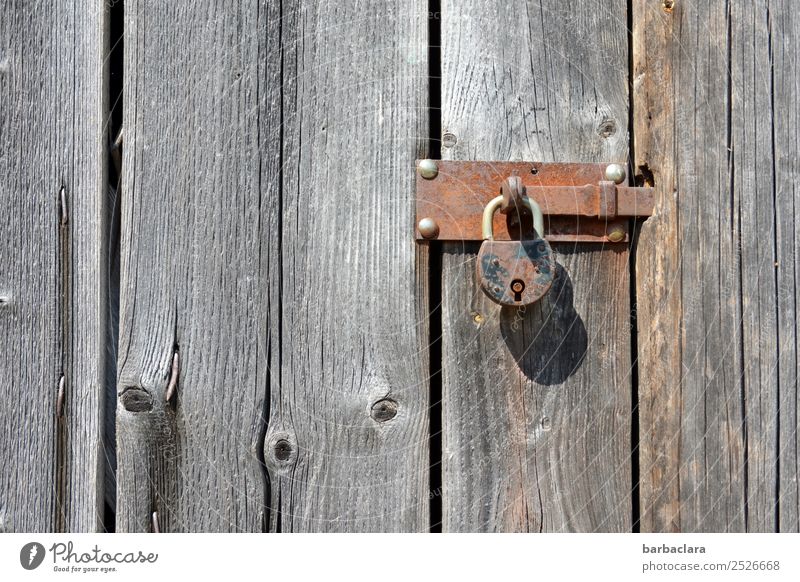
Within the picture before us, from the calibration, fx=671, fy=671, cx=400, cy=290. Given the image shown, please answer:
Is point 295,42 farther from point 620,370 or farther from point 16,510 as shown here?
point 16,510

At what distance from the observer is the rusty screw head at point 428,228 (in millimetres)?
910

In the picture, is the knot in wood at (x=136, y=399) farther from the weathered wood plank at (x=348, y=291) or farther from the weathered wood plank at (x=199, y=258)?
the weathered wood plank at (x=348, y=291)

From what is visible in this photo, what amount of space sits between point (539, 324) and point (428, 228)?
204 millimetres

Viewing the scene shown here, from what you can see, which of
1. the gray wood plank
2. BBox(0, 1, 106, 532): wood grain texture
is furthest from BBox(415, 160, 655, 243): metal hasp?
BBox(0, 1, 106, 532): wood grain texture

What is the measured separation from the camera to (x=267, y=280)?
0.91m

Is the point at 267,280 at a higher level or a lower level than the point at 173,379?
higher

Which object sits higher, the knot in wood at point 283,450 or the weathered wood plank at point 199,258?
the weathered wood plank at point 199,258

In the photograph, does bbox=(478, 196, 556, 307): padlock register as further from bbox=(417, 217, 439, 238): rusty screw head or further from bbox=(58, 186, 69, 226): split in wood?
bbox=(58, 186, 69, 226): split in wood

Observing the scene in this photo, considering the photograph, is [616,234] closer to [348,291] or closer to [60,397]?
[348,291]

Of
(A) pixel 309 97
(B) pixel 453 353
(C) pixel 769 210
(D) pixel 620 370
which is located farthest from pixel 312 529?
(C) pixel 769 210

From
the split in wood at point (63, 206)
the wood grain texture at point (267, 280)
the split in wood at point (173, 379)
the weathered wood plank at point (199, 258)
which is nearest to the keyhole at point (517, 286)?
the wood grain texture at point (267, 280)

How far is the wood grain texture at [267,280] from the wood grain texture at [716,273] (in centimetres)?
34

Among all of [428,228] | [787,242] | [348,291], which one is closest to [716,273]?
[787,242]

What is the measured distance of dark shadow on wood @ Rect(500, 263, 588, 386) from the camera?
0.93 meters
